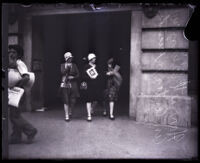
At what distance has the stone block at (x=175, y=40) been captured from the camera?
664cm

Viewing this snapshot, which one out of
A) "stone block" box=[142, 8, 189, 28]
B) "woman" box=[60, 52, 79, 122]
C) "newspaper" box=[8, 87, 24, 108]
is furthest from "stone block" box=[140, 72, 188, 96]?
"newspaper" box=[8, 87, 24, 108]

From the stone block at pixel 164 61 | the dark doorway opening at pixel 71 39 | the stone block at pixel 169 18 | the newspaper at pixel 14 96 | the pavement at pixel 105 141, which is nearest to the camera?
the pavement at pixel 105 141

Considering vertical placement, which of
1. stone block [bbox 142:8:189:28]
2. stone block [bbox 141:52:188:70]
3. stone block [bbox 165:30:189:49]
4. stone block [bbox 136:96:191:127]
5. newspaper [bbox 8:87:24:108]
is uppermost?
stone block [bbox 142:8:189:28]

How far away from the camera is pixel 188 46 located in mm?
6652

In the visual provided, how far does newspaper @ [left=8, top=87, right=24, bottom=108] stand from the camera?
5000 mm

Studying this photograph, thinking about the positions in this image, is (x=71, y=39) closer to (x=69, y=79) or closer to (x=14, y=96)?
(x=69, y=79)

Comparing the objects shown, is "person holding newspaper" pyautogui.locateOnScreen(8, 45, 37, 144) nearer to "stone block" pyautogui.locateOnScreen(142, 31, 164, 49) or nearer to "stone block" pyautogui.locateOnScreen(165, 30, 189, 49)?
"stone block" pyautogui.locateOnScreen(142, 31, 164, 49)

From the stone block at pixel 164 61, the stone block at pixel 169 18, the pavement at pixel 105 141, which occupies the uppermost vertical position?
the stone block at pixel 169 18

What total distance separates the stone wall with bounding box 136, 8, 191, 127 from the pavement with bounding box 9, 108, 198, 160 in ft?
1.13

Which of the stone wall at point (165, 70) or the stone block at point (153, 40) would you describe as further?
the stone block at point (153, 40)

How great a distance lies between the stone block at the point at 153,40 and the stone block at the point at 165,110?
4.10ft

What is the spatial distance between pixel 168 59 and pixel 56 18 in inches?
141

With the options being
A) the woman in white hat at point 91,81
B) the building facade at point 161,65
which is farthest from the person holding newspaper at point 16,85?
the building facade at point 161,65

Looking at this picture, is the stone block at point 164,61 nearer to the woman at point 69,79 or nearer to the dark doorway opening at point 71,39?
the woman at point 69,79
